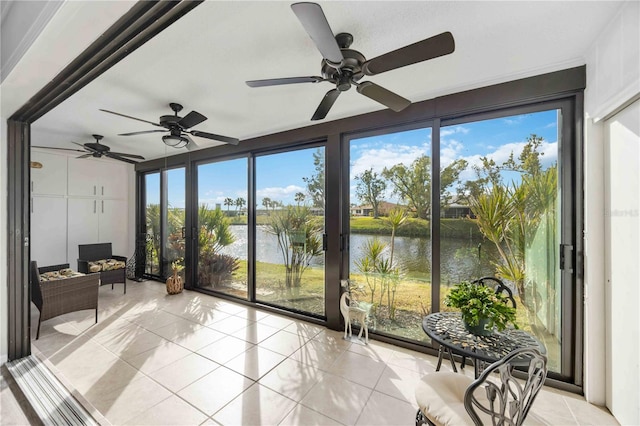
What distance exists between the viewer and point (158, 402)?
194 centimetres

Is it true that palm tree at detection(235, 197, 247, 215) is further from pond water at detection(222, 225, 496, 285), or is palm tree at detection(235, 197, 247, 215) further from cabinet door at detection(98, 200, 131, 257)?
cabinet door at detection(98, 200, 131, 257)

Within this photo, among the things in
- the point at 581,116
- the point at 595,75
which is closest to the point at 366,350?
the point at 581,116

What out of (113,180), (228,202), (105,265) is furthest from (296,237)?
(113,180)

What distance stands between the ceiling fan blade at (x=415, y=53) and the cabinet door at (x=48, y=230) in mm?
6064

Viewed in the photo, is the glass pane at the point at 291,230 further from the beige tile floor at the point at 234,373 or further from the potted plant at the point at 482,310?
the potted plant at the point at 482,310

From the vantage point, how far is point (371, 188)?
3064 millimetres

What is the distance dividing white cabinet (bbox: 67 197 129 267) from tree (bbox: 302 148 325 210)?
479cm

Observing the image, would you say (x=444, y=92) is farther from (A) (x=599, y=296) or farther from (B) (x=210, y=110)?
(B) (x=210, y=110)

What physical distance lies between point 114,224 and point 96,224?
32 cm

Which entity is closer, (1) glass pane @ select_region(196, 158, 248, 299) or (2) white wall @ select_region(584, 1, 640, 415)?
(2) white wall @ select_region(584, 1, 640, 415)

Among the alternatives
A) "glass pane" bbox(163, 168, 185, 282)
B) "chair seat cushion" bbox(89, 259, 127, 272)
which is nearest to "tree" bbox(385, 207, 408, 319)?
"glass pane" bbox(163, 168, 185, 282)

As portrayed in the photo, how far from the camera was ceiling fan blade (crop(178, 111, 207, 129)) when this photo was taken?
2518mm

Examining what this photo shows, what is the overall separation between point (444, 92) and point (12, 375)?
4.59 metres

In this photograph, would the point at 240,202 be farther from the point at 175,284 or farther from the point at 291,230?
the point at 175,284
